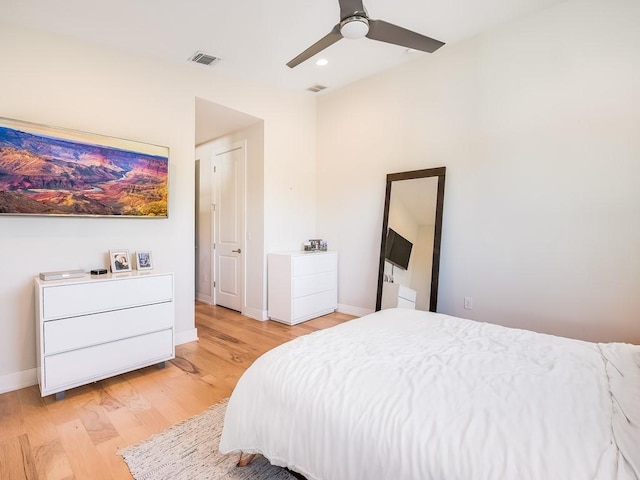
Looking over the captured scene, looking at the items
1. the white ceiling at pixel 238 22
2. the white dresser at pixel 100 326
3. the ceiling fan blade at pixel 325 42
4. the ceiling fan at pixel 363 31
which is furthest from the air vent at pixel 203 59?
the white dresser at pixel 100 326

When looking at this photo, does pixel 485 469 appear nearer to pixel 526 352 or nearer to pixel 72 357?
pixel 526 352

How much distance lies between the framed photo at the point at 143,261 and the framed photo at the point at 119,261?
8 cm

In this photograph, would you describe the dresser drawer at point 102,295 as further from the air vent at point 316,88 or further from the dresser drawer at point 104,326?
the air vent at point 316,88

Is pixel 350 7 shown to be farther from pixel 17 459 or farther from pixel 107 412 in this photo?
pixel 17 459

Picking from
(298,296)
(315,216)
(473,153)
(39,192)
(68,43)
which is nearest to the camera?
(39,192)

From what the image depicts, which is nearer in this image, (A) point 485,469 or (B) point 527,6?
(A) point 485,469

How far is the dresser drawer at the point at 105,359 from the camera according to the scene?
2.22 meters

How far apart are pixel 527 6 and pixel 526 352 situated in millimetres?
2861

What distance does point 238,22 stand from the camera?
107 inches

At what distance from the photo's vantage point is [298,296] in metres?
3.93

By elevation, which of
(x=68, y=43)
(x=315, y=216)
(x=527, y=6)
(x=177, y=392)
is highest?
(x=527, y=6)

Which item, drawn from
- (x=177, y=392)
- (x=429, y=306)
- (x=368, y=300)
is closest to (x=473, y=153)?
(x=429, y=306)

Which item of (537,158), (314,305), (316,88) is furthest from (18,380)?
(537,158)

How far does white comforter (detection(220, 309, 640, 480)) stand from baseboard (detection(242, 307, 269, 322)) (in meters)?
2.52
